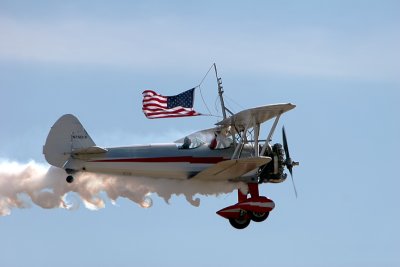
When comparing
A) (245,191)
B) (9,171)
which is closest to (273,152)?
(245,191)

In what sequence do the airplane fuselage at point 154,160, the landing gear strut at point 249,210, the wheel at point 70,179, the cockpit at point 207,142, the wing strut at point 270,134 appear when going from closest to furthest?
the wheel at point 70,179 < the airplane fuselage at point 154,160 < the wing strut at point 270,134 < the cockpit at point 207,142 < the landing gear strut at point 249,210

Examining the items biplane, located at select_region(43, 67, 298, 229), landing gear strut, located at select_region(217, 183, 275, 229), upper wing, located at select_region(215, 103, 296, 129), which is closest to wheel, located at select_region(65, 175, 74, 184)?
biplane, located at select_region(43, 67, 298, 229)

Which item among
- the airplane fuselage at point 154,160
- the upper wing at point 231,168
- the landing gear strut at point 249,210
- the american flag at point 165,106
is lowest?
the landing gear strut at point 249,210

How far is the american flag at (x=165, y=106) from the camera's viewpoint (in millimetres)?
94000

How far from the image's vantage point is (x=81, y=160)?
303ft

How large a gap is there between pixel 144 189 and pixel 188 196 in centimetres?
137

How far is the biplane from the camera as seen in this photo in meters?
92.6

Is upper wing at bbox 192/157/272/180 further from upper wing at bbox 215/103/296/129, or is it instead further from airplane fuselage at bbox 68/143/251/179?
upper wing at bbox 215/103/296/129

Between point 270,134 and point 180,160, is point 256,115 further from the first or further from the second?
point 180,160

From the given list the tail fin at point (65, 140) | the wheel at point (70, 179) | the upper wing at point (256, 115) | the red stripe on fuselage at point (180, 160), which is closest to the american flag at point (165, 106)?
the upper wing at point (256, 115)

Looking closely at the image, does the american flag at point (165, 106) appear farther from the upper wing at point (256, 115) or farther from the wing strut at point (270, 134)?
the wing strut at point (270, 134)

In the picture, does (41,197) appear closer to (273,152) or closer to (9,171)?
(9,171)

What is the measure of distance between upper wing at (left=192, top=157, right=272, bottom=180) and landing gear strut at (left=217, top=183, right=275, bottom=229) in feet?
2.28

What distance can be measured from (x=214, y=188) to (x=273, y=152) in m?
2.06
